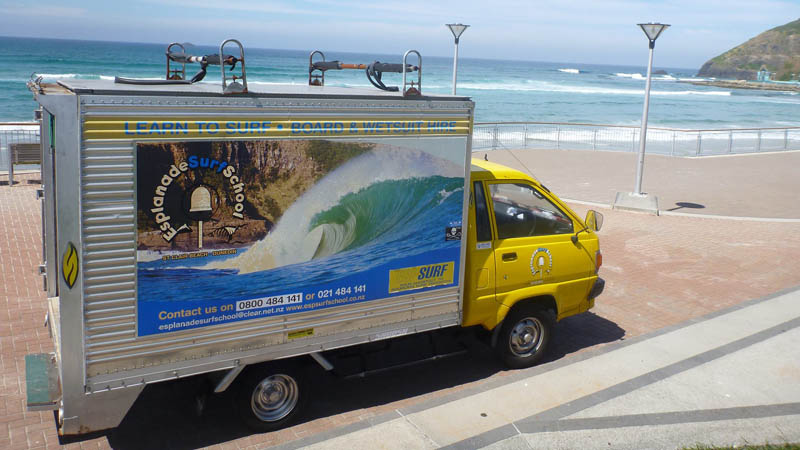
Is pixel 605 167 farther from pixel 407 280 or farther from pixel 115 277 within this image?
pixel 115 277

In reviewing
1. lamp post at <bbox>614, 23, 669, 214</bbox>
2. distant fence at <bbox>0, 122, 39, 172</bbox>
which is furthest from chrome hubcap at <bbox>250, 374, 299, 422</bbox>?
distant fence at <bbox>0, 122, 39, 172</bbox>

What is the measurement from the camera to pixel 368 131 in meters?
5.34

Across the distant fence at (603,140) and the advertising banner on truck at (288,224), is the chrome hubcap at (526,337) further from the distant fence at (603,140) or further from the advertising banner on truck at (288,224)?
the distant fence at (603,140)

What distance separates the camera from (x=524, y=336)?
6801 mm

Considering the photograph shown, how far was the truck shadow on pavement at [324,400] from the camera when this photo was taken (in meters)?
5.38

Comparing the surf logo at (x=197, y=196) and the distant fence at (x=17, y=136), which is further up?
the surf logo at (x=197, y=196)

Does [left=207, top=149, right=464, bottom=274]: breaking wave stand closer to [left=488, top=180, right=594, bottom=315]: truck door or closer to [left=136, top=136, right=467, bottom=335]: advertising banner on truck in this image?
[left=136, top=136, right=467, bottom=335]: advertising banner on truck

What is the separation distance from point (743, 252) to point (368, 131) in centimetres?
868

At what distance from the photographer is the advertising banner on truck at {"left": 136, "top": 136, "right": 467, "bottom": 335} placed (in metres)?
4.59

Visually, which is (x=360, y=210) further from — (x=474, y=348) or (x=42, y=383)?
(x=474, y=348)

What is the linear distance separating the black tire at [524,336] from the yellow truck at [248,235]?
0.27m

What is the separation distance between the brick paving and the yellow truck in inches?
20.9

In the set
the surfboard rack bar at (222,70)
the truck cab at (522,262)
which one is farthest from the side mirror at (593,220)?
the surfboard rack bar at (222,70)

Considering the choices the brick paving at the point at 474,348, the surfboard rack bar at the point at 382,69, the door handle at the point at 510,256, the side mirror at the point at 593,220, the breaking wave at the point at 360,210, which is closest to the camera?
the breaking wave at the point at 360,210
